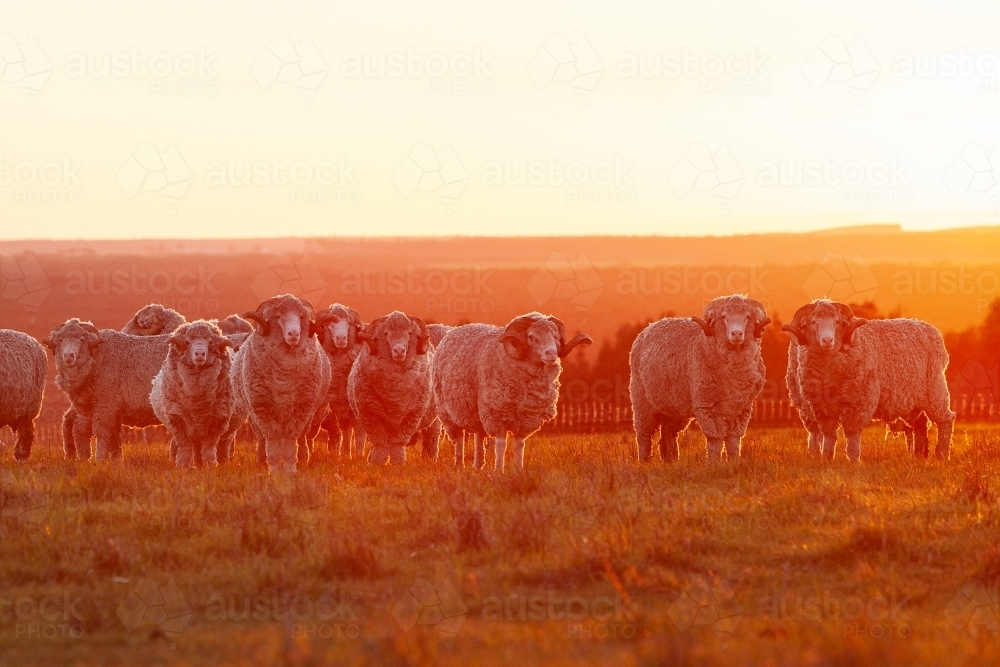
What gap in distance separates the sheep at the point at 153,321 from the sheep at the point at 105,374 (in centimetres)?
169

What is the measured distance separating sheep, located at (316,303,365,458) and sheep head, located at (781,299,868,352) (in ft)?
21.2

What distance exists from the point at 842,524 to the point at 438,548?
3869mm

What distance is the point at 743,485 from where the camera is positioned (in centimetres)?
1295

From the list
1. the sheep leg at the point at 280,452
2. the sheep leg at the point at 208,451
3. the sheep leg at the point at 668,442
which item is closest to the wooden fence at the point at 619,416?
the sheep leg at the point at 668,442

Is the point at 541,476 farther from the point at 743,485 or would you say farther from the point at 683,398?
the point at 683,398

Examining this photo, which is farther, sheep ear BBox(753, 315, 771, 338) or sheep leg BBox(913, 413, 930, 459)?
sheep leg BBox(913, 413, 930, 459)

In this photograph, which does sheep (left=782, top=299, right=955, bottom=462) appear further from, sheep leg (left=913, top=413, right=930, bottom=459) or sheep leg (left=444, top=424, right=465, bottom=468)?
sheep leg (left=444, top=424, right=465, bottom=468)

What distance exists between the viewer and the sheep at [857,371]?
54.2ft

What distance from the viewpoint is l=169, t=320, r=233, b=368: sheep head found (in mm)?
15422

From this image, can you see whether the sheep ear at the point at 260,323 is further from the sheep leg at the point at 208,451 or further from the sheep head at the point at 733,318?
the sheep head at the point at 733,318

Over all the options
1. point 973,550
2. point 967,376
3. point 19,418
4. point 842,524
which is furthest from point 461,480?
point 967,376

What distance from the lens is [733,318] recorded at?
606 inches

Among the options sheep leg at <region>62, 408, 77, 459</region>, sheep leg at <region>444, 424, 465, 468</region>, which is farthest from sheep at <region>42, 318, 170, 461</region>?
sheep leg at <region>444, 424, 465, 468</region>

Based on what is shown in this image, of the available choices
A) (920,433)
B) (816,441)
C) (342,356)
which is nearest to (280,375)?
(342,356)
